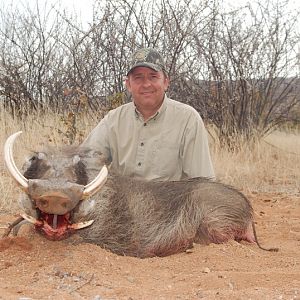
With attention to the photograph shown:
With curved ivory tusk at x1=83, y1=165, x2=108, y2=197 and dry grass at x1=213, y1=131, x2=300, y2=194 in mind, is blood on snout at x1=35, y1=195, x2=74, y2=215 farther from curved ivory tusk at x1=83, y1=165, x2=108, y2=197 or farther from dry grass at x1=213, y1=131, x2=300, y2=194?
dry grass at x1=213, y1=131, x2=300, y2=194

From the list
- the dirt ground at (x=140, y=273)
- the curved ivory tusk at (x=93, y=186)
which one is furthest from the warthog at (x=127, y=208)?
the dirt ground at (x=140, y=273)

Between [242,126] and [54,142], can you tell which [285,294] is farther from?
[242,126]

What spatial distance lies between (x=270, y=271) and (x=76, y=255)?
98cm

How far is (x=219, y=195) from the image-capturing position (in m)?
4.16

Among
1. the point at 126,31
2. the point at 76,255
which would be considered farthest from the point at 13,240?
the point at 126,31

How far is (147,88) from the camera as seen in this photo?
194 inches

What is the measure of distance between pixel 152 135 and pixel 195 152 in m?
0.38

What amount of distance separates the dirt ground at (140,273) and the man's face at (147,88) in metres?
1.43

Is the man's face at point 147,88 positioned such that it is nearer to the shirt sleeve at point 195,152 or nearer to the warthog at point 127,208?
the shirt sleeve at point 195,152

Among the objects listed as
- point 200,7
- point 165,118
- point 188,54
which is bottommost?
point 165,118

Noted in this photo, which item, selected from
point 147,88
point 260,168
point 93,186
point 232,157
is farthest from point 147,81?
point 260,168

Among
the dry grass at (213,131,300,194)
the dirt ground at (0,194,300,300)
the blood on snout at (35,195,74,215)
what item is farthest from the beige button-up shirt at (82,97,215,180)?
the dry grass at (213,131,300,194)

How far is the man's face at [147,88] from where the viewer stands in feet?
16.1

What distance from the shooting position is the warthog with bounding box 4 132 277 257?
3256mm
